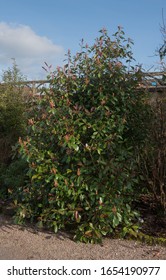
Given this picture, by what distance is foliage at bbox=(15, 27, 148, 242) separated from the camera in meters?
4.63

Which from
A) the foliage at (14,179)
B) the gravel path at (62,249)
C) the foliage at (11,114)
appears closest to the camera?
the gravel path at (62,249)

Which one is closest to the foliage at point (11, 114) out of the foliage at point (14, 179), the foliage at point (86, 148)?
the foliage at point (14, 179)

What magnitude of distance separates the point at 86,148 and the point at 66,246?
48.4 inches

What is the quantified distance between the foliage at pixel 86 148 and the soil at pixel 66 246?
151 millimetres

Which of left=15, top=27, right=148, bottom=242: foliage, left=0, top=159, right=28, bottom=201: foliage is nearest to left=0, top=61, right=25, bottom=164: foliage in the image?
left=0, top=159, right=28, bottom=201: foliage

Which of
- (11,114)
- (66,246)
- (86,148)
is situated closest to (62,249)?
(66,246)

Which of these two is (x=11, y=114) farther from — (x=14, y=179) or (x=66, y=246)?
(x=66, y=246)

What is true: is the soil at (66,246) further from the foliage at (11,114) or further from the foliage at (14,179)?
the foliage at (11,114)

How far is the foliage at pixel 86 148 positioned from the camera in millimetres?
4633

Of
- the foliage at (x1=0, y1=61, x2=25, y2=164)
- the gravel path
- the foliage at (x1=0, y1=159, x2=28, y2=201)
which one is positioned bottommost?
the gravel path

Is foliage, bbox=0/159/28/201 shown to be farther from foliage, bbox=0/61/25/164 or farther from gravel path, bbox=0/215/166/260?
foliage, bbox=0/61/25/164

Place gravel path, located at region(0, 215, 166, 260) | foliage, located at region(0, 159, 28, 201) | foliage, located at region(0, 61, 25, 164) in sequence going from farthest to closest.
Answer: foliage, located at region(0, 61, 25, 164) → foliage, located at region(0, 159, 28, 201) → gravel path, located at region(0, 215, 166, 260)

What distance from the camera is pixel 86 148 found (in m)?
4.61

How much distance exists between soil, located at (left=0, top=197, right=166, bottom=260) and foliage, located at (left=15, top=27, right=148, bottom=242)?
151 millimetres
